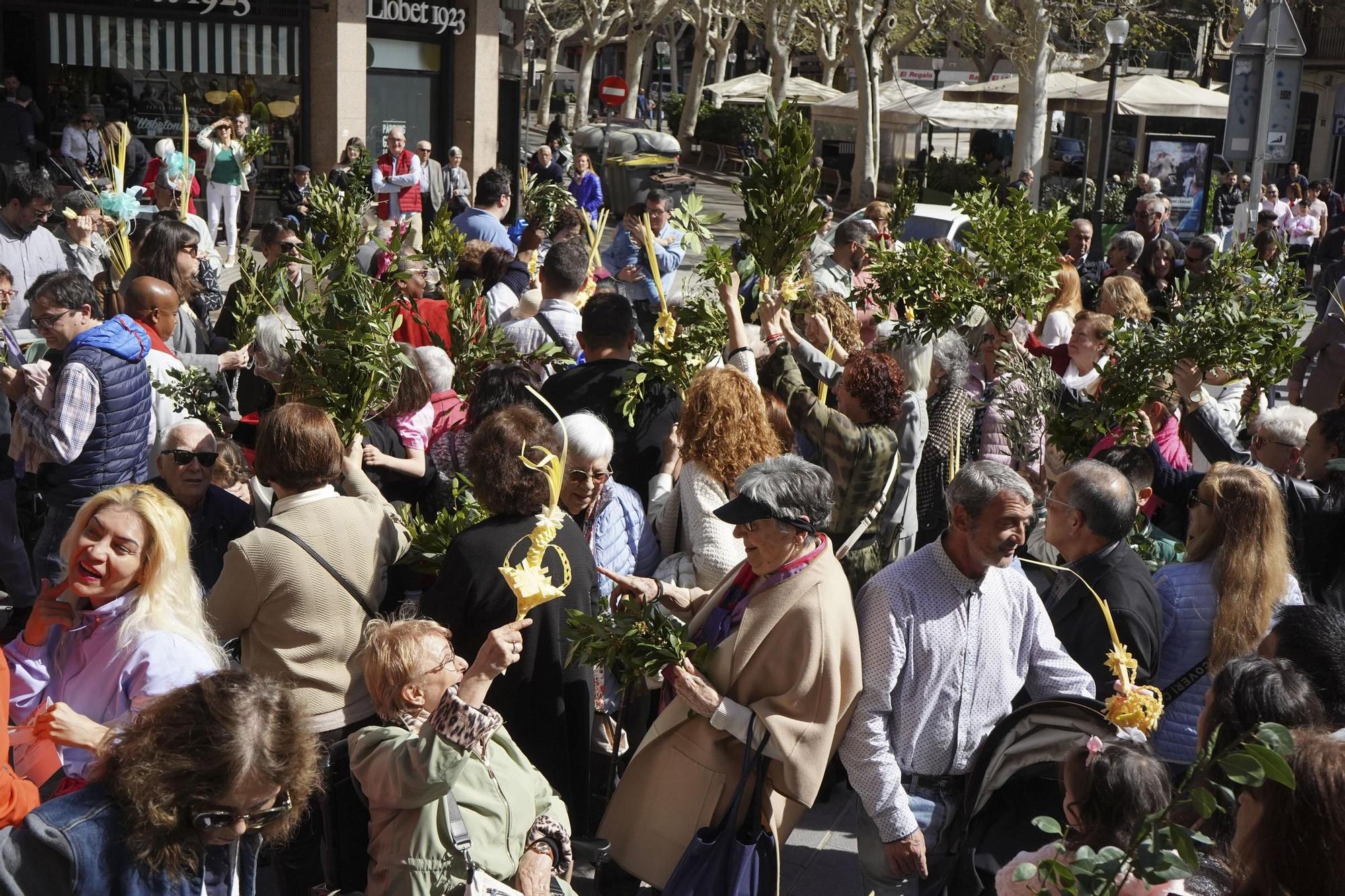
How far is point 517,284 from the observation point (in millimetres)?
8016

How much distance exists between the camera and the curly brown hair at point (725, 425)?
476 centimetres

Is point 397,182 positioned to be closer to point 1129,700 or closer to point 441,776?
point 441,776

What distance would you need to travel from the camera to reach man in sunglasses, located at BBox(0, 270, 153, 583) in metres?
5.21

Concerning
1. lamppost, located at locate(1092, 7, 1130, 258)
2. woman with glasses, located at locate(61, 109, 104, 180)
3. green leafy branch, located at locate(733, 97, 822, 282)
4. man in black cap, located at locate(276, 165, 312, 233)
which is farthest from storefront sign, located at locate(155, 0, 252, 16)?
green leafy branch, located at locate(733, 97, 822, 282)

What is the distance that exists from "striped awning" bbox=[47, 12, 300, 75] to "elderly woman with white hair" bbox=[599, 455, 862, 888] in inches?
685

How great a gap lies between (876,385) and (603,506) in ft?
3.78

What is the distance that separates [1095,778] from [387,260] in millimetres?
5057

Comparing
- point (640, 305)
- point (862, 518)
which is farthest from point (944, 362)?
point (640, 305)

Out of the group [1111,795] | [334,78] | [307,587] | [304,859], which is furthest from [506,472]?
[334,78]

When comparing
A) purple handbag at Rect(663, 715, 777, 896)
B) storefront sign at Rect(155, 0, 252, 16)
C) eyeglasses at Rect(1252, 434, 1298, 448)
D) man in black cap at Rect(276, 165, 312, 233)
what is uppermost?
storefront sign at Rect(155, 0, 252, 16)

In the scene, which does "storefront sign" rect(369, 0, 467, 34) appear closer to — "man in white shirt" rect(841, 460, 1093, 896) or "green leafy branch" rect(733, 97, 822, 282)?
"green leafy branch" rect(733, 97, 822, 282)

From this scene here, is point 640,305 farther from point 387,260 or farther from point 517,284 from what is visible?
point 387,260

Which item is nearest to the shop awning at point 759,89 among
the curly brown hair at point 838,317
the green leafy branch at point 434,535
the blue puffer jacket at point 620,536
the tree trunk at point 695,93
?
the tree trunk at point 695,93

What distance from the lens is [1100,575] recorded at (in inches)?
158
